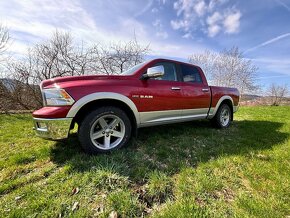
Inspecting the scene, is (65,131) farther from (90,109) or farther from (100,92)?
(100,92)

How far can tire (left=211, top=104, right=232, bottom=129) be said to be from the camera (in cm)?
522

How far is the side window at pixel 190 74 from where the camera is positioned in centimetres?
430

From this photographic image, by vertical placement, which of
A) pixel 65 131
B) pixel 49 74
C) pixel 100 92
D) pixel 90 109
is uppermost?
pixel 49 74

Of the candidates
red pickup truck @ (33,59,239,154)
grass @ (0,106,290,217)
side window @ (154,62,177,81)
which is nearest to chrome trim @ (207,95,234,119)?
red pickup truck @ (33,59,239,154)

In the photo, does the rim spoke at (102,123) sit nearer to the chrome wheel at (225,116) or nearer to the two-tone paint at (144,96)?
the two-tone paint at (144,96)

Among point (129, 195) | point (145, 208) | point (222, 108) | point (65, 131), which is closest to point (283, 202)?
point (145, 208)

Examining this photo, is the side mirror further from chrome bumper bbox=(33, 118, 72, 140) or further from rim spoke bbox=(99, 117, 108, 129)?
chrome bumper bbox=(33, 118, 72, 140)

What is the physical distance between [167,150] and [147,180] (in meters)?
1.12

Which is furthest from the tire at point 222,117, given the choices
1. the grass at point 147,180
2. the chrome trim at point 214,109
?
the grass at point 147,180

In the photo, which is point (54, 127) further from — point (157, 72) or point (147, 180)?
point (157, 72)

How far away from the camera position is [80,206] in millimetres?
1859

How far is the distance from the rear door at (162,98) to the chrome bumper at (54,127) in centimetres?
133

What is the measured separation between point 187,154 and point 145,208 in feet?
5.28

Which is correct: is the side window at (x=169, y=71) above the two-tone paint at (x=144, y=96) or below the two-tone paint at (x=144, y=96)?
above
